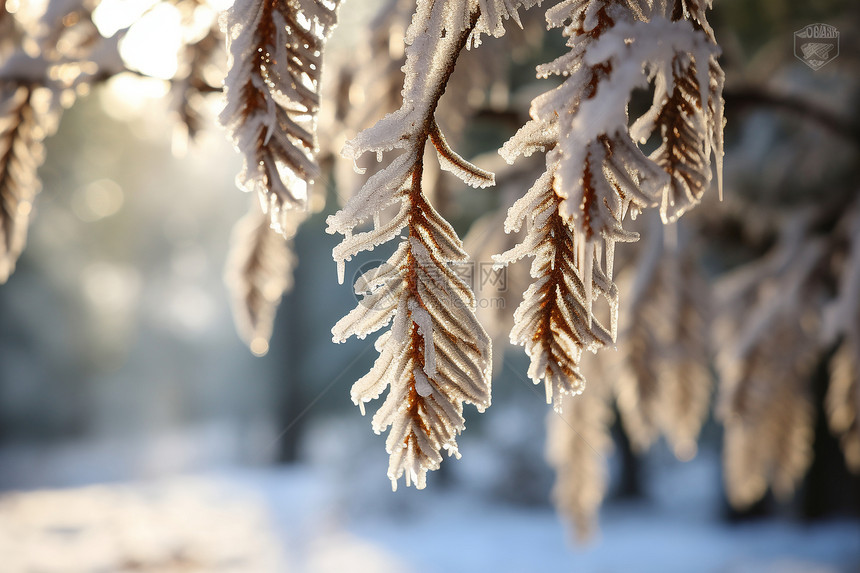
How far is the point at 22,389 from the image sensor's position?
14078 mm

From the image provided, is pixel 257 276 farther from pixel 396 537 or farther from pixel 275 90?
pixel 396 537

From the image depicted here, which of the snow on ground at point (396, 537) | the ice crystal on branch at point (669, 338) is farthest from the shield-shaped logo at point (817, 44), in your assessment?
the snow on ground at point (396, 537)

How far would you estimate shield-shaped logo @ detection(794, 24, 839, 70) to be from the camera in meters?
2.42

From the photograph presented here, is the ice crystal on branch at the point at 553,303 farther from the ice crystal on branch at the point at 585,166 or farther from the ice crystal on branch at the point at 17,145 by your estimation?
the ice crystal on branch at the point at 17,145

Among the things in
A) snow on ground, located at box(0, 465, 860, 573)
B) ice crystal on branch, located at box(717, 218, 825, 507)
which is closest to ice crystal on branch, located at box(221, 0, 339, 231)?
ice crystal on branch, located at box(717, 218, 825, 507)

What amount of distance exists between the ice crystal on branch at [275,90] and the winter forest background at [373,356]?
25.9 inches

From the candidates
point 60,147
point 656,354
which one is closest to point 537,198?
point 656,354

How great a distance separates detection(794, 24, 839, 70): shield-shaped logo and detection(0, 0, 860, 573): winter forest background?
100mm

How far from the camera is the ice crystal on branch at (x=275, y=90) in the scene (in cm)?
56

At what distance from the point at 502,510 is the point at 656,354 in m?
7.08

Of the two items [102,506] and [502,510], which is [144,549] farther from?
[502,510]

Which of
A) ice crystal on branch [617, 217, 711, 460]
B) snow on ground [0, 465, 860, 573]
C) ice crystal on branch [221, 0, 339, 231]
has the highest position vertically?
ice crystal on branch [221, 0, 339, 231]

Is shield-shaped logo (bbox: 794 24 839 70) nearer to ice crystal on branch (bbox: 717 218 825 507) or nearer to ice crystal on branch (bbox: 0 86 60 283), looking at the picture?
ice crystal on branch (bbox: 717 218 825 507)

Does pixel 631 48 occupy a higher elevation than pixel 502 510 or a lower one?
higher
